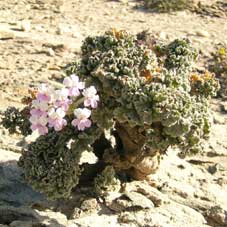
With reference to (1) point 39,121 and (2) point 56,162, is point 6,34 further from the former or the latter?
(1) point 39,121

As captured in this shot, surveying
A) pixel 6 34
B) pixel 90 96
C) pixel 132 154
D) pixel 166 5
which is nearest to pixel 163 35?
pixel 166 5

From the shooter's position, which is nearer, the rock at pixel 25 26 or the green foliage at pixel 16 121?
the green foliage at pixel 16 121

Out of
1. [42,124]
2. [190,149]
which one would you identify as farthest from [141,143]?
[42,124]

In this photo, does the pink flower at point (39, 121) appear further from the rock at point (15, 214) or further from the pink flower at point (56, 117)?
the rock at point (15, 214)

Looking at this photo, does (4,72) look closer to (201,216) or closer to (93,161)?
(93,161)

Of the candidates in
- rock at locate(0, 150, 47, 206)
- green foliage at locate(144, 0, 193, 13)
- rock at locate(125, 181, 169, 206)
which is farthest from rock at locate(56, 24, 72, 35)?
rock at locate(125, 181, 169, 206)

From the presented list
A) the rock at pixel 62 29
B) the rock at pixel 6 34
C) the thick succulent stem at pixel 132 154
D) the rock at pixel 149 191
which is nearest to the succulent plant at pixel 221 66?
the rock at pixel 62 29

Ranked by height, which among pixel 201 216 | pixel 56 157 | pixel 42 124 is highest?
pixel 42 124
